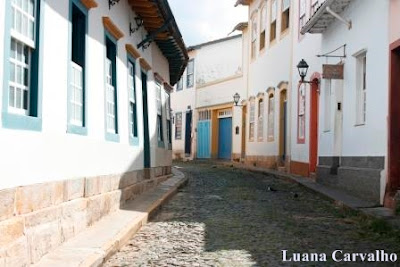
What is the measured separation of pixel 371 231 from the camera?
738 cm

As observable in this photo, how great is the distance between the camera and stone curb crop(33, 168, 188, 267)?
4.92 metres

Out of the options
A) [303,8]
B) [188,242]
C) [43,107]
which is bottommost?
[188,242]

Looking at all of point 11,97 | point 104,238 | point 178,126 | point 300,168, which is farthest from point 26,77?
point 178,126

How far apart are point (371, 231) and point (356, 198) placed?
257cm

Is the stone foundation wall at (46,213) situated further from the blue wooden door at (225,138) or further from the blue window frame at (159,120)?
the blue wooden door at (225,138)

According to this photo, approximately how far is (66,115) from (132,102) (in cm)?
426

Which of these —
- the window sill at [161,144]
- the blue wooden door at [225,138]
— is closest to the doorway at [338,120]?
the window sill at [161,144]

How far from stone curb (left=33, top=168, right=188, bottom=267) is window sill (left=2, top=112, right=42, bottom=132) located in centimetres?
117

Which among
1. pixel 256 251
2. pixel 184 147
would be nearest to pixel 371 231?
pixel 256 251

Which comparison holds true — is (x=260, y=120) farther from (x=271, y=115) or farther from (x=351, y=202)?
(x=351, y=202)

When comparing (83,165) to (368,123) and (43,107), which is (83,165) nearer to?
(43,107)

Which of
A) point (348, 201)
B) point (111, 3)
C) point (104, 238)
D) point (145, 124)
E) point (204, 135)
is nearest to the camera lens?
point (104, 238)

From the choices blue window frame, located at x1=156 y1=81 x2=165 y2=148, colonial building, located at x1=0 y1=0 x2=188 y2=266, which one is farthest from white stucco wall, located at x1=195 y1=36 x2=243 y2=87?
colonial building, located at x1=0 y1=0 x2=188 y2=266

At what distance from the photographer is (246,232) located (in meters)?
7.18
